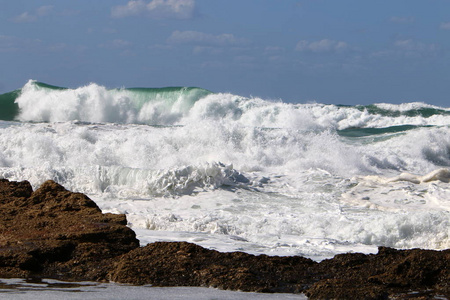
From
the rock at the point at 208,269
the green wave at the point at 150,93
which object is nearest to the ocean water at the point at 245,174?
the green wave at the point at 150,93

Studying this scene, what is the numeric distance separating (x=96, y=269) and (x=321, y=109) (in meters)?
26.1

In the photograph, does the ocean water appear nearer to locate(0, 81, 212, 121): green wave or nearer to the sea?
the sea

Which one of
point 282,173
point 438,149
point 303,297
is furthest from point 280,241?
point 438,149

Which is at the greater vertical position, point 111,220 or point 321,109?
point 321,109

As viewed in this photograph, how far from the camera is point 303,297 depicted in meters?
3.92

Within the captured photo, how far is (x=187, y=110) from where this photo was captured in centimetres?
2953

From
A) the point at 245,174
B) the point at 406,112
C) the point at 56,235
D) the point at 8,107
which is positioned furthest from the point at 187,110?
the point at 56,235

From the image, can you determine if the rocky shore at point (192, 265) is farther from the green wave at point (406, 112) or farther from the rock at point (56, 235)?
the green wave at point (406, 112)

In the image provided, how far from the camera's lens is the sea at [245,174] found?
26.9 feet

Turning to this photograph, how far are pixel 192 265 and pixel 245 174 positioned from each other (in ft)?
27.6

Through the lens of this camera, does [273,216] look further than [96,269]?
Yes

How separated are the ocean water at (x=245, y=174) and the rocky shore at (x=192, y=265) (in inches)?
65.7

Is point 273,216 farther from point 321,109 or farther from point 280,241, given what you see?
point 321,109

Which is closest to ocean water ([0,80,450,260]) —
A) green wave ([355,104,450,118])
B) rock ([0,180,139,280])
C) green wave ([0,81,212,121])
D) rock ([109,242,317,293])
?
green wave ([0,81,212,121])
